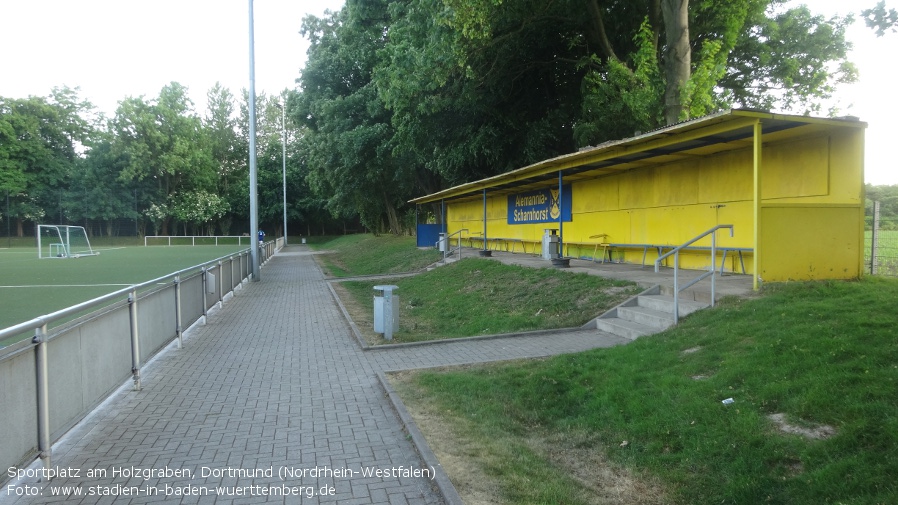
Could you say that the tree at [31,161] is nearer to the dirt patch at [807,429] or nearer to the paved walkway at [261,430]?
the paved walkway at [261,430]

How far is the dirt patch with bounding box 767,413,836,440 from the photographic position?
405 cm

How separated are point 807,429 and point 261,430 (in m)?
4.24

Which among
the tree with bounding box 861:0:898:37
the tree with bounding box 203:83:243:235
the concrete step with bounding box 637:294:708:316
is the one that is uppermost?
the tree with bounding box 203:83:243:235

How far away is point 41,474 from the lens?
421 cm

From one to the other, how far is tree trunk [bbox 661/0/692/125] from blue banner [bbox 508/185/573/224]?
4110 millimetres

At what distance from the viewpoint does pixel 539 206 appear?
2077 centimetres

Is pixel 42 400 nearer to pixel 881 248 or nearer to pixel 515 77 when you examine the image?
pixel 881 248

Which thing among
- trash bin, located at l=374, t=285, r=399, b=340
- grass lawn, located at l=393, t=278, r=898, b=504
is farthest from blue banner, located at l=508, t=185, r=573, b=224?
grass lawn, located at l=393, t=278, r=898, b=504

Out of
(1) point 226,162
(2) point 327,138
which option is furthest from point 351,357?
(1) point 226,162

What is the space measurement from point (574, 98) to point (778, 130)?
44.0 feet

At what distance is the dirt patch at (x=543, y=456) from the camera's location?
13.2ft

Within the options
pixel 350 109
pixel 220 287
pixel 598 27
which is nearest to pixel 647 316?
pixel 220 287

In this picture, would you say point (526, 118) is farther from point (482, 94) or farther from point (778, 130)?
point (778, 130)

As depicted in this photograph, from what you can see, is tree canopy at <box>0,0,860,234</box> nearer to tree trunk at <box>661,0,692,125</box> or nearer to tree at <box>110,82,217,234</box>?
tree trunk at <box>661,0,692,125</box>
